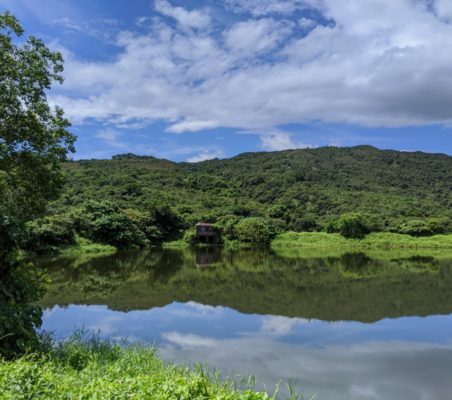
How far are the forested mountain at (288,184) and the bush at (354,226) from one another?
6.95m

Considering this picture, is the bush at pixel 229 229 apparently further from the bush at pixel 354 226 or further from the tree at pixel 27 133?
the tree at pixel 27 133

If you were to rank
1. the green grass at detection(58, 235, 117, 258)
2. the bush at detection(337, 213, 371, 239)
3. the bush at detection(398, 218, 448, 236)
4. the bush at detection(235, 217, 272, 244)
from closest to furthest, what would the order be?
1. the green grass at detection(58, 235, 117, 258)
2. the bush at detection(235, 217, 272, 244)
3. the bush at detection(398, 218, 448, 236)
4. the bush at detection(337, 213, 371, 239)

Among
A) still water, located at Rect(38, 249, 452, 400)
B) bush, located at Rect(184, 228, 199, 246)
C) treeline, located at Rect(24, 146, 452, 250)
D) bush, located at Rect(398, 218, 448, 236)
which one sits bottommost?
still water, located at Rect(38, 249, 452, 400)

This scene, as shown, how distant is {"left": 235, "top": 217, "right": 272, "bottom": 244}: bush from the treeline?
149 mm

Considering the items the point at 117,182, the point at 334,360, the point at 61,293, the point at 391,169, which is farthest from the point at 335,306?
the point at 391,169

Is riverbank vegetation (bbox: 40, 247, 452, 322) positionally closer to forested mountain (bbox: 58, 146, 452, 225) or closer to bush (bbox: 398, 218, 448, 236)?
bush (bbox: 398, 218, 448, 236)

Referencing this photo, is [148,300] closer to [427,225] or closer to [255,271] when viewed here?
[255,271]

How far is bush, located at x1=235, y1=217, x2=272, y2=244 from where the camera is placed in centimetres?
6369

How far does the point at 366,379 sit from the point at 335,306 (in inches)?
339

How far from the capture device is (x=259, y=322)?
15047 mm

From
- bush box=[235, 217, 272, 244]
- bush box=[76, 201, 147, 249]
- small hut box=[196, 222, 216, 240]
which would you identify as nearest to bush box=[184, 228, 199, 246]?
small hut box=[196, 222, 216, 240]

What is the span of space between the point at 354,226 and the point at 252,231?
15973 millimetres

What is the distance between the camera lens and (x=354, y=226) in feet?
217

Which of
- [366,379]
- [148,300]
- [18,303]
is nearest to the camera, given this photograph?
[18,303]
